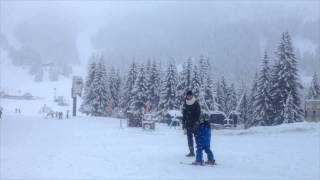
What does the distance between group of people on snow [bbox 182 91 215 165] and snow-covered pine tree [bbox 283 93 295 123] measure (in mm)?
38840

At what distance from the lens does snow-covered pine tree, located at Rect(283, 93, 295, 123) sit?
165 feet

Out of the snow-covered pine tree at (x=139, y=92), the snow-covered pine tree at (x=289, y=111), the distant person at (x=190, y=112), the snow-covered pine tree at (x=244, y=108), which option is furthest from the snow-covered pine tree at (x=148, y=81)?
the distant person at (x=190, y=112)

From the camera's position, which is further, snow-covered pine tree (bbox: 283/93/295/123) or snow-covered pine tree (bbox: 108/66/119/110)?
snow-covered pine tree (bbox: 108/66/119/110)

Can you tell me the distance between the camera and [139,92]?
7188cm

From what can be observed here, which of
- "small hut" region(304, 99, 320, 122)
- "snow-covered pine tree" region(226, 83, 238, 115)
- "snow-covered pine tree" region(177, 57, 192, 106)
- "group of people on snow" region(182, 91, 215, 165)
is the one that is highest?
"snow-covered pine tree" region(177, 57, 192, 106)

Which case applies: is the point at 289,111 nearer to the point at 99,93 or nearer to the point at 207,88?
the point at 207,88

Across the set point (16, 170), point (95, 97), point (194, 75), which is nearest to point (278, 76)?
point (194, 75)

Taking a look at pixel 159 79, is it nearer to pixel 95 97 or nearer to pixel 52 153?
pixel 95 97

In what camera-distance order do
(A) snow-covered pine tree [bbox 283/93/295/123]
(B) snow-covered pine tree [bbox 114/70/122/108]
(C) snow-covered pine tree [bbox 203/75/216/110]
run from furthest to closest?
1. (B) snow-covered pine tree [bbox 114/70/122/108]
2. (C) snow-covered pine tree [bbox 203/75/216/110]
3. (A) snow-covered pine tree [bbox 283/93/295/123]

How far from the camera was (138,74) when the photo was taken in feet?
235

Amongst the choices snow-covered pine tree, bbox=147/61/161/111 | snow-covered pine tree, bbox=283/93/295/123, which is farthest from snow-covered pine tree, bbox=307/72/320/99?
snow-covered pine tree, bbox=147/61/161/111

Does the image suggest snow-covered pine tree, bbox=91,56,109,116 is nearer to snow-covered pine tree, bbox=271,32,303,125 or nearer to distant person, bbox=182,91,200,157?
snow-covered pine tree, bbox=271,32,303,125

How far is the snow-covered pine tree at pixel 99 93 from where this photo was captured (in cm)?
7694

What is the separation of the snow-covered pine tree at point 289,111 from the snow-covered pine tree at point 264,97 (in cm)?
294
